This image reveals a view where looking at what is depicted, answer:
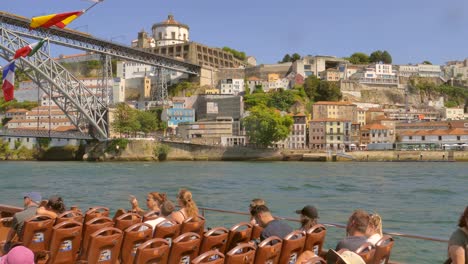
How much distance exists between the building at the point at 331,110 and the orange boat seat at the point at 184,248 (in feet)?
237

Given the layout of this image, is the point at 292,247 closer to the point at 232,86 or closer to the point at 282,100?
the point at 282,100

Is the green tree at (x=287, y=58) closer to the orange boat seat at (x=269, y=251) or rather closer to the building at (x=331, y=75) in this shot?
the building at (x=331, y=75)

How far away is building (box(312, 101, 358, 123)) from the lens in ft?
249

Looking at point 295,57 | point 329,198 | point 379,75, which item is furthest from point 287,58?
point 329,198

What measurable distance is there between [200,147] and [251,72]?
30.9 metres

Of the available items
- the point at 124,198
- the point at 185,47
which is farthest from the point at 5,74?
the point at 185,47

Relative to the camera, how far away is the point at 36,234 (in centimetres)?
507

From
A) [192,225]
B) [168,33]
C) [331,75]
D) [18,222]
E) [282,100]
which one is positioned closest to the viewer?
[192,225]

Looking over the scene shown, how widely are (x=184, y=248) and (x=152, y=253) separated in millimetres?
291

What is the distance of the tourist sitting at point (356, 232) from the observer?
4176 mm

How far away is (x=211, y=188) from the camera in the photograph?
2647cm

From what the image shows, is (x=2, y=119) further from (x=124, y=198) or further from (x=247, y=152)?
(x=124, y=198)

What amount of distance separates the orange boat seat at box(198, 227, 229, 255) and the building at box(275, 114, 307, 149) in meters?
67.6

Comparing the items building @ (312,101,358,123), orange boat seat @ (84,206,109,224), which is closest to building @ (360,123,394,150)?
building @ (312,101,358,123)
